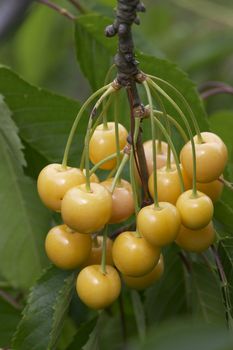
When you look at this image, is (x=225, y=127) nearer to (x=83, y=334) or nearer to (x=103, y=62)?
(x=103, y=62)

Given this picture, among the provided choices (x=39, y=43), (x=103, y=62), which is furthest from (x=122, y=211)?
(x=39, y=43)

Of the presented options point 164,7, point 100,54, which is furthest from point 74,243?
point 164,7

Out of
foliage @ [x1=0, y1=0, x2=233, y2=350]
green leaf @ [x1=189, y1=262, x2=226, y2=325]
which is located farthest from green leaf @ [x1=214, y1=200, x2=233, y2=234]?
green leaf @ [x1=189, y1=262, x2=226, y2=325]

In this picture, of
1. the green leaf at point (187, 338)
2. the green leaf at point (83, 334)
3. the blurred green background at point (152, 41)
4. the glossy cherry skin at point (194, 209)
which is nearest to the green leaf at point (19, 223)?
the green leaf at point (83, 334)

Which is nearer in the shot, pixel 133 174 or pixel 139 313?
pixel 133 174

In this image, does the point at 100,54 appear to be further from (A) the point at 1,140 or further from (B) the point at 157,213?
(B) the point at 157,213

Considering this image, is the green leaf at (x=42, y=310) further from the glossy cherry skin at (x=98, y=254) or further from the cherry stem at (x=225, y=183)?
the cherry stem at (x=225, y=183)

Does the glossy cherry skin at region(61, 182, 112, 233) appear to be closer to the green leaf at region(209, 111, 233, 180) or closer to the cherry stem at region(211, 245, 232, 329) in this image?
the cherry stem at region(211, 245, 232, 329)
